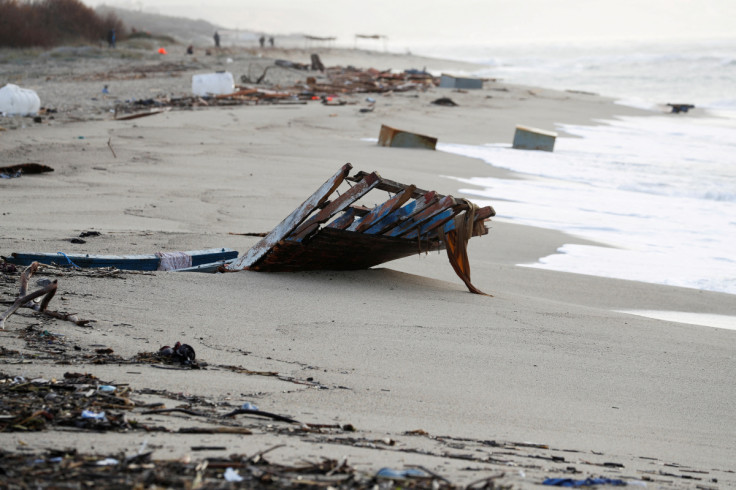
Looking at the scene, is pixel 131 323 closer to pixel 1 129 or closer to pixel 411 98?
pixel 1 129

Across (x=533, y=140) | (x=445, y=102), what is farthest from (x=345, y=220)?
(x=445, y=102)

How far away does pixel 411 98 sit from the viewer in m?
23.2

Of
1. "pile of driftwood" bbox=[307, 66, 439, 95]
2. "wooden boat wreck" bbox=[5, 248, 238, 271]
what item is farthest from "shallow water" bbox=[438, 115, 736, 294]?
"pile of driftwood" bbox=[307, 66, 439, 95]

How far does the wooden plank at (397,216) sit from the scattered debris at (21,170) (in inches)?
193

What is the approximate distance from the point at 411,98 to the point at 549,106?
536 centimetres

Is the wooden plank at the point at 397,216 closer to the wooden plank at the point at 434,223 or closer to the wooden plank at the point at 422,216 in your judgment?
the wooden plank at the point at 422,216

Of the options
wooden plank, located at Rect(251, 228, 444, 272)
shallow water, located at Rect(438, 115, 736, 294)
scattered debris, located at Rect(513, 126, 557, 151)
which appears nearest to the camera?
wooden plank, located at Rect(251, 228, 444, 272)

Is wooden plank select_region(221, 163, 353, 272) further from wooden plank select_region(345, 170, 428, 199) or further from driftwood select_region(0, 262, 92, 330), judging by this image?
driftwood select_region(0, 262, 92, 330)

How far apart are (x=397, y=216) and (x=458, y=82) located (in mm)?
25054

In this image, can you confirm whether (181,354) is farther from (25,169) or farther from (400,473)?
(25,169)

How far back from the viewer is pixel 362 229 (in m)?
5.21

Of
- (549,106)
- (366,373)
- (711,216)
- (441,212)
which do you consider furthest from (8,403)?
(549,106)

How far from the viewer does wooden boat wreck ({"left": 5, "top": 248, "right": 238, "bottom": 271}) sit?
4961 millimetres

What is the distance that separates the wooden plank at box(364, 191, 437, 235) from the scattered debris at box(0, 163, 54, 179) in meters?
4.91
